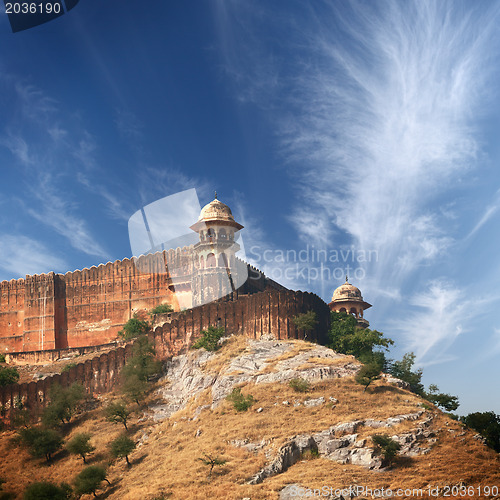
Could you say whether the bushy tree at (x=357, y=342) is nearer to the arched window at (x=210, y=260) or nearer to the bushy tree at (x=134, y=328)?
the arched window at (x=210, y=260)

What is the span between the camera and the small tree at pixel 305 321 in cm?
4128

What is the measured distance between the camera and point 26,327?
181 feet

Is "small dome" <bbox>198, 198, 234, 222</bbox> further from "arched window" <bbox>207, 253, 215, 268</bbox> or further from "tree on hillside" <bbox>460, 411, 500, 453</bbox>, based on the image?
"tree on hillside" <bbox>460, 411, 500, 453</bbox>

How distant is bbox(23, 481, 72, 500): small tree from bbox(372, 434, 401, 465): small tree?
14701mm

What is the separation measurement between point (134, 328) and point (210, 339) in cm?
991

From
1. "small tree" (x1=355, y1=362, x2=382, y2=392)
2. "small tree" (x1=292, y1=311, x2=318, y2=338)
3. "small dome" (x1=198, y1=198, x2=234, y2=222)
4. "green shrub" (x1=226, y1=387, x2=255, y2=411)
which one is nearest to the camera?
"small tree" (x1=355, y1=362, x2=382, y2=392)

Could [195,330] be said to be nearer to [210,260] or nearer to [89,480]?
[210,260]

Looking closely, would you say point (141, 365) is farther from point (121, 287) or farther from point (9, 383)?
point (121, 287)

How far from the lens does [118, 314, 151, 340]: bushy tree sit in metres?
48.7

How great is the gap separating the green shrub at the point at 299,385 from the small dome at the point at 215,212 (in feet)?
54.3

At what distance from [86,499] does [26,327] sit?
26.7 meters

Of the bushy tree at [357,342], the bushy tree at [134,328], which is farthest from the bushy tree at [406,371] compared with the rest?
the bushy tree at [134,328]
